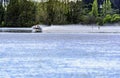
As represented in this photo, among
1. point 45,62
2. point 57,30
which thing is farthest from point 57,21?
point 45,62

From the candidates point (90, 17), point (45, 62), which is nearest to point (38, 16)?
point (90, 17)

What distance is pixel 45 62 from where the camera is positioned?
61875 mm

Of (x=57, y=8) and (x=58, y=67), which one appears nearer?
(x=58, y=67)

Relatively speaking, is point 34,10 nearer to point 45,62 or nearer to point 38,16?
point 38,16

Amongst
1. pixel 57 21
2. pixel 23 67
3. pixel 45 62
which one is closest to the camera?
pixel 23 67

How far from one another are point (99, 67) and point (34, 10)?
477ft

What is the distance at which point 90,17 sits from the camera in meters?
A: 196

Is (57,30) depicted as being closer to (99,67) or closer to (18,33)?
(18,33)

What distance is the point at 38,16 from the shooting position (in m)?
198

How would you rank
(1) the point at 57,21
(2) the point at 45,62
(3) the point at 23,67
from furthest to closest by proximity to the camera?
(1) the point at 57,21, (2) the point at 45,62, (3) the point at 23,67

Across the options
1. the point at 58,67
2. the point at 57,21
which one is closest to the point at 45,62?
the point at 58,67

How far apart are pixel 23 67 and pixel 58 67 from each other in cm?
346

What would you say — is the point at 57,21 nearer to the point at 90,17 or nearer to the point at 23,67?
the point at 90,17

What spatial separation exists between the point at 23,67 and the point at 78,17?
453ft
